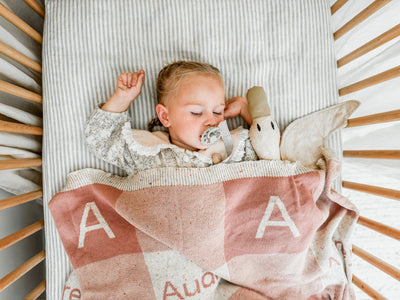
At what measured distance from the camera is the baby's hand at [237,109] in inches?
38.8

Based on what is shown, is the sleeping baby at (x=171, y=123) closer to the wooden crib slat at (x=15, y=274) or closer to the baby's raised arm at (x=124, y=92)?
the baby's raised arm at (x=124, y=92)

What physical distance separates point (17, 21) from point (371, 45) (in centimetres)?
96

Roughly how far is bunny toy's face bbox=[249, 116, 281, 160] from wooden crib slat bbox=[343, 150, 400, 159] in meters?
0.24

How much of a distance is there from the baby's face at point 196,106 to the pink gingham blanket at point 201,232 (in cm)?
Answer: 11

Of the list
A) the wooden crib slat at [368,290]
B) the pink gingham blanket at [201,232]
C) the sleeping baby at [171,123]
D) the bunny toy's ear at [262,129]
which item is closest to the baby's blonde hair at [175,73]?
the sleeping baby at [171,123]

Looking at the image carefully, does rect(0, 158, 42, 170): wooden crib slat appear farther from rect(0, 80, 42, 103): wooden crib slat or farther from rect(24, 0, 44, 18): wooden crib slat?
rect(24, 0, 44, 18): wooden crib slat

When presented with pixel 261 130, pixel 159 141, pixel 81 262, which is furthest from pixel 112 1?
pixel 81 262

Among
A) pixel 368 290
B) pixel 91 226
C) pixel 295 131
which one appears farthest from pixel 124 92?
pixel 368 290

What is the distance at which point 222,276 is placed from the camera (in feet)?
2.67

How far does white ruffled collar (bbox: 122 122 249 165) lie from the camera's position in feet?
2.98

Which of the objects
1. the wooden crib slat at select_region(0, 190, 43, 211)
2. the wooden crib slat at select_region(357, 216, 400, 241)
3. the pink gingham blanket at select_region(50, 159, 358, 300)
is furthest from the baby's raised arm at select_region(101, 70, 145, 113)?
the wooden crib slat at select_region(357, 216, 400, 241)

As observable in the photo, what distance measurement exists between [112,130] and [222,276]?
50 cm

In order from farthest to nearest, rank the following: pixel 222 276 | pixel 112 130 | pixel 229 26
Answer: pixel 229 26, pixel 112 130, pixel 222 276

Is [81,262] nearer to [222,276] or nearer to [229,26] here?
[222,276]
